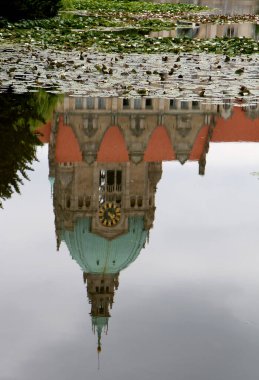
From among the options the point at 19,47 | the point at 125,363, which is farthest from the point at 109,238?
the point at 19,47

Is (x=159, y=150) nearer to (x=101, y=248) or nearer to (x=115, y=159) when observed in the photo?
(x=115, y=159)

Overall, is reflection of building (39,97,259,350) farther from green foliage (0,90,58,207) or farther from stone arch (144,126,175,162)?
green foliage (0,90,58,207)

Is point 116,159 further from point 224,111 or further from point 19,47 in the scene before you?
point 19,47

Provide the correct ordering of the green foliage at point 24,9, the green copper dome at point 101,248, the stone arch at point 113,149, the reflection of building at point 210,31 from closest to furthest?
the green copper dome at point 101,248
the stone arch at point 113,149
the green foliage at point 24,9
the reflection of building at point 210,31

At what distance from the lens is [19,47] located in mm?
36344

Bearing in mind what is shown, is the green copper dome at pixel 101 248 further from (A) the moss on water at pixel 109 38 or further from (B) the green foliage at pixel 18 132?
(A) the moss on water at pixel 109 38

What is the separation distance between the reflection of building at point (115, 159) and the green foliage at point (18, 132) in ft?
1.23

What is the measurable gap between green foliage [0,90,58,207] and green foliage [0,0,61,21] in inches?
966

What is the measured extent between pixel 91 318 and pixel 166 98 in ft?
45.7

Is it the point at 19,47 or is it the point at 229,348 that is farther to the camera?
the point at 19,47

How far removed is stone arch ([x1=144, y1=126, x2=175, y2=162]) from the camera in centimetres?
1681

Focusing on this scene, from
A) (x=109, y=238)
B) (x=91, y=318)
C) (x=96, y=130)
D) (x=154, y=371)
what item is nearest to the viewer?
(x=154, y=371)

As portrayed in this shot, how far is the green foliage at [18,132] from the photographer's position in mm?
14273

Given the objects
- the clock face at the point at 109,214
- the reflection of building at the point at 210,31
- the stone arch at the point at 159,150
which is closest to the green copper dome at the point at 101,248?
the clock face at the point at 109,214
